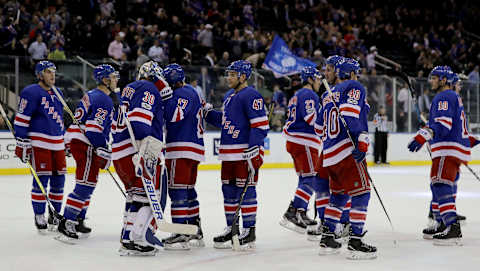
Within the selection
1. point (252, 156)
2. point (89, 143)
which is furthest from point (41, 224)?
point (252, 156)

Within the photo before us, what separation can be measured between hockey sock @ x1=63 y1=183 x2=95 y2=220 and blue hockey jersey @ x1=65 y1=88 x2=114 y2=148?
0.39 m

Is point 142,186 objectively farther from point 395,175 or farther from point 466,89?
point 466,89

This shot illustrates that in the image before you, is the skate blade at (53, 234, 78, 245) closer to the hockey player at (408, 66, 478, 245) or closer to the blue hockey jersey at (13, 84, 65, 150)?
the blue hockey jersey at (13, 84, 65, 150)

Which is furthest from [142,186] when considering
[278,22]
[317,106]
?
[278,22]

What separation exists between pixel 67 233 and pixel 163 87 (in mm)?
1519

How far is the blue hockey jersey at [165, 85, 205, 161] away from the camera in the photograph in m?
5.34

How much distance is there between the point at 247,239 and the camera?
5375 millimetres

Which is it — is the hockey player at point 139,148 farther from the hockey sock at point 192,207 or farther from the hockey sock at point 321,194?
the hockey sock at point 321,194

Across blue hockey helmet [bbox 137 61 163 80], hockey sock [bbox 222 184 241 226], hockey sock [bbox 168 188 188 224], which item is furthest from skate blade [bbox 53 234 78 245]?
blue hockey helmet [bbox 137 61 163 80]

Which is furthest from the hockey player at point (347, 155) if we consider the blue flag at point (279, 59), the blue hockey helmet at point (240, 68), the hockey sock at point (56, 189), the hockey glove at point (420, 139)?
the blue flag at point (279, 59)

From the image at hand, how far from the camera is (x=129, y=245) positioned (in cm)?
503

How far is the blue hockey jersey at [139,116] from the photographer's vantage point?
4.96m

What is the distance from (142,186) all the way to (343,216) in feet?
6.20

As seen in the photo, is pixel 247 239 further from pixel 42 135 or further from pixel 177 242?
pixel 42 135
